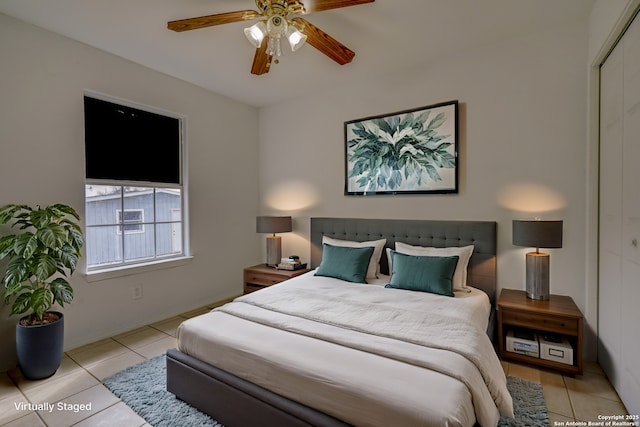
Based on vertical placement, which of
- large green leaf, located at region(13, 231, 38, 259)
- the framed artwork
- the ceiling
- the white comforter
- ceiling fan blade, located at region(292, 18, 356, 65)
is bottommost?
the white comforter

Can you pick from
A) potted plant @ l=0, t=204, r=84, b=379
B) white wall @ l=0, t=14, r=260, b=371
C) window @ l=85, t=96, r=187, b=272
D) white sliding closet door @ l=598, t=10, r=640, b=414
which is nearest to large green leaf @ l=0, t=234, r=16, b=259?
potted plant @ l=0, t=204, r=84, b=379

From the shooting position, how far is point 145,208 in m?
3.37

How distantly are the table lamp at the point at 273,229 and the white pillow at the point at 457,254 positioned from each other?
5.11 feet

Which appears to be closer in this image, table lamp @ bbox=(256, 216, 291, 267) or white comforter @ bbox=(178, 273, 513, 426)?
white comforter @ bbox=(178, 273, 513, 426)

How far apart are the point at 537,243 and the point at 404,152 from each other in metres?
1.51

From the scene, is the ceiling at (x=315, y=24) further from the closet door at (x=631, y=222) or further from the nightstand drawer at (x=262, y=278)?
the nightstand drawer at (x=262, y=278)

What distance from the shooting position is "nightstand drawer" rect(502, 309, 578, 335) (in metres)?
2.23

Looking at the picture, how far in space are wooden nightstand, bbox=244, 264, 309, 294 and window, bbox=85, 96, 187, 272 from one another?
0.84 metres

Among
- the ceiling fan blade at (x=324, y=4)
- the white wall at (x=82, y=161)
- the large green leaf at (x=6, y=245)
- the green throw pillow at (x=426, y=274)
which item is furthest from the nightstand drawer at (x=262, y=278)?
the ceiling fan blade at (x=324, y=4)

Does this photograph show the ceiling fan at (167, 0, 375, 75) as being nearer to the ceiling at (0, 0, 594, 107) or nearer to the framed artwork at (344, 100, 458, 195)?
the ceiling at (0, 0, 594, 107)

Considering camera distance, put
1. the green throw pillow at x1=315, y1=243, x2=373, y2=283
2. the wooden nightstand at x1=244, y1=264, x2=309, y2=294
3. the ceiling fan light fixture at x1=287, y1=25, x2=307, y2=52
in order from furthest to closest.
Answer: the wooden nightstand at x1=244, y1=264, x2=309, y2=294, the green throw pillow at x1=315, y1=243, x2=373, y2=283, the ceiling fan light fixture at x1=287, y1=25, x2=307, y2=52

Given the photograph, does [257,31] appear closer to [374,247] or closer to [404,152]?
[404,152]

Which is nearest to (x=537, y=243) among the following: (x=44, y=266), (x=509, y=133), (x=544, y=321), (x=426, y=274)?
(x=544, y=321)

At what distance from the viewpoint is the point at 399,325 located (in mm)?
1864
